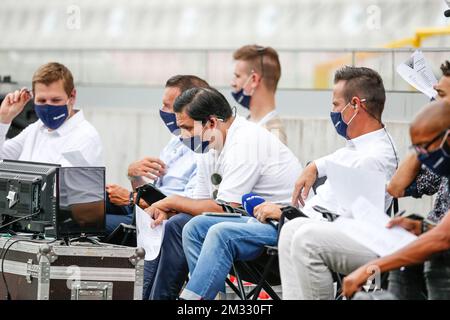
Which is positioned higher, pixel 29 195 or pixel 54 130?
pixel 54 130

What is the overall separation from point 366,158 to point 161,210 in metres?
1.28

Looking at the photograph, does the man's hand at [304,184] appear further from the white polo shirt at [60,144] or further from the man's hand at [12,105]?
the man's hand at [12,105]

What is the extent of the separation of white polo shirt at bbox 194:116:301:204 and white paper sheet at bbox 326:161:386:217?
1338 mm

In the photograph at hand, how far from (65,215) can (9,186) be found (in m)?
0.44

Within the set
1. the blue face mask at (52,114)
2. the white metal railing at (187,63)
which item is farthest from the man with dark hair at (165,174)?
the white metal railing at (187,63)

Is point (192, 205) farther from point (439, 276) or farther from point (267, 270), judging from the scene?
point (439, 276)

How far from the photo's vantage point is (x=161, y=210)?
6355 millimetres

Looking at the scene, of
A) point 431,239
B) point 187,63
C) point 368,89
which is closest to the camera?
point 431,239

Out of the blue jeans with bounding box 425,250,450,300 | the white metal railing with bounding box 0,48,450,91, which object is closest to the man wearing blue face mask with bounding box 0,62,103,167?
the white metal railing with bounding box 0,48,450,91

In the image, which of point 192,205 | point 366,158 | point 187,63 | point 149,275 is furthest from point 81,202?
point 187,63

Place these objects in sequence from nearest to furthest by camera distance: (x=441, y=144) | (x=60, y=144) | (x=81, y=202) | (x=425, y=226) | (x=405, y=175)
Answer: (x=441, y=144), (x=425, y=226), (x=405, y=175), (x=81, y=202), (x=60, y=144)

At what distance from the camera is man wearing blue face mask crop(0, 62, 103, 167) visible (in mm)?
7344

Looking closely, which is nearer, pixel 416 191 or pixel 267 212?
pixel 416 191

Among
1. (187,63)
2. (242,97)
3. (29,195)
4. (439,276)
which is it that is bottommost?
(439,276)
